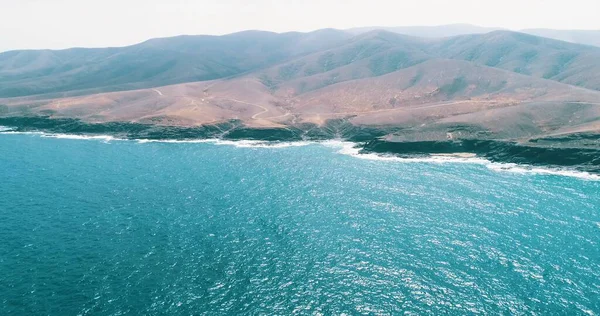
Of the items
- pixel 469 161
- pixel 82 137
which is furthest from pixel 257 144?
pixel 82 137

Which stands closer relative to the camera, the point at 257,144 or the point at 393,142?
the point at 393,142

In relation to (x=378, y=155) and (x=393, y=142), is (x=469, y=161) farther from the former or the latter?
(x=378, y=155)

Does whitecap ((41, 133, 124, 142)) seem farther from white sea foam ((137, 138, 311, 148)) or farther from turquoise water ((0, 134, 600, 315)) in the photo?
turquoise water ((0, 134, 600, 315))

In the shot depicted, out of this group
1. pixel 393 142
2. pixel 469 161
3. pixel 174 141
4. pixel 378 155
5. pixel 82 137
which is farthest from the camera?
Result: pixel 82 137

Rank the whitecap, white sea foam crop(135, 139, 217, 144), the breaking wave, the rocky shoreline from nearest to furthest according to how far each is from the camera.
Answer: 1. the breaking wave
2. the rocky shoreline
3. white sea foam crop(135, 139, 217, 144)
4. the whitecap

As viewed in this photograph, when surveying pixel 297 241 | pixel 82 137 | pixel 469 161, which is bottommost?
pixel 297 241

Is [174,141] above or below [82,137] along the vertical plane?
below

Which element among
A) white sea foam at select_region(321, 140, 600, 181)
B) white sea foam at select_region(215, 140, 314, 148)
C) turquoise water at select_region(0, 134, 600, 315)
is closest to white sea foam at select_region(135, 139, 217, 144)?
white sea foam at select_region(215, 140, 314, 148)
